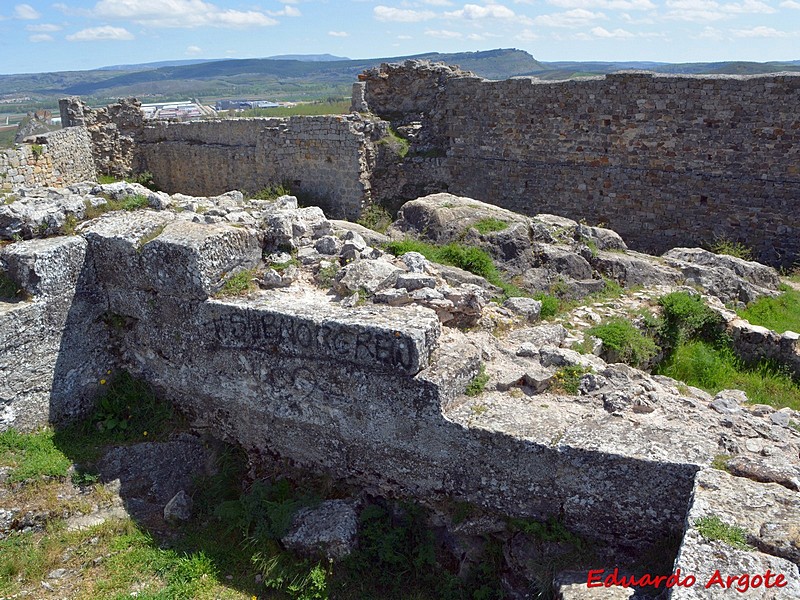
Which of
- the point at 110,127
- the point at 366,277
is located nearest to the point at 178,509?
the point at 366,277

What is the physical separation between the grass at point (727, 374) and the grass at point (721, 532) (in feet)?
10.5

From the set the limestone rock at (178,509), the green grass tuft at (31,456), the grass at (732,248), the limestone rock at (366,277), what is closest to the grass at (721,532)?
the limestone rock at (366,277)

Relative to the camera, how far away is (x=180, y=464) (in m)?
5.61

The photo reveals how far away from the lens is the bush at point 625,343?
6355 millimetres

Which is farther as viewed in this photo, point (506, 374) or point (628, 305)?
point (628, 305)

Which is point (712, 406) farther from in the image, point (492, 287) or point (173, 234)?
point (173, 234)

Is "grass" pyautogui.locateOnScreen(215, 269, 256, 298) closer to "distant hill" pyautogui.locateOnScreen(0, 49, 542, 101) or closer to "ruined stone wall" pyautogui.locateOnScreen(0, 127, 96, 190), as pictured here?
"ruined stone wall" pyautogui.locateOnScreen(0, 127, 96, 190)

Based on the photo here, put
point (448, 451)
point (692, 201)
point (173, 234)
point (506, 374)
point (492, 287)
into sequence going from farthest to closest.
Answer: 1. point (692, 201)
2. point (492, 287)
3. point (173, 234)
4. point (506, 374)
5. point (448, 451)

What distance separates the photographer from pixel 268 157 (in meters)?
13.5

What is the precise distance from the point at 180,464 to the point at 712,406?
4057mm

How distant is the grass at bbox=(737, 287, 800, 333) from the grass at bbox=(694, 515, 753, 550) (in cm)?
501

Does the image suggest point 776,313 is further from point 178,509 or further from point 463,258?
point 178,509

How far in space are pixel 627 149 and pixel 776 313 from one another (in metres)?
4.16

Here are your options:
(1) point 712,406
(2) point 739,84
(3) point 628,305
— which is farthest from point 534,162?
(1) point 712,406
